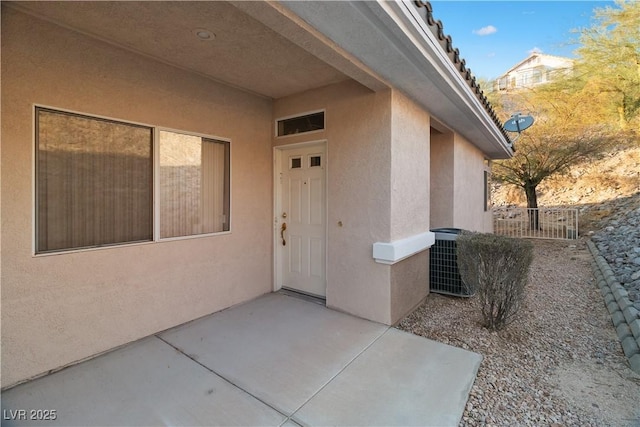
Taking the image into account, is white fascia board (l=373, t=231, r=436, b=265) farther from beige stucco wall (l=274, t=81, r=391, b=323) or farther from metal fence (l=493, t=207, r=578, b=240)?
metal fence (l=493, t=207, r=578, b=240)

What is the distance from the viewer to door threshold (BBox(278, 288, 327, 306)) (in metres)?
4.64

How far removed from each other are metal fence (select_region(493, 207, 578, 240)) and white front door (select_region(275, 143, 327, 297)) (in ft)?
33.7

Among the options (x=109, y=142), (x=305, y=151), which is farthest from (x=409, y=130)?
(x=109, y=142)

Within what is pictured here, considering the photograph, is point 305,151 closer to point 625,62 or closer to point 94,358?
point 94,358

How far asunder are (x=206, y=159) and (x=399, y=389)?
3.68 metres

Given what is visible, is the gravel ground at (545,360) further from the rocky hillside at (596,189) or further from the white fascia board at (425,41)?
the rocky hillside at (596,189)

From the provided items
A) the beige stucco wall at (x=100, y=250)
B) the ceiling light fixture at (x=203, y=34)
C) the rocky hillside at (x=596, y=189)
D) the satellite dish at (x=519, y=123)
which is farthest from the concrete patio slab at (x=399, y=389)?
the rocky hillside at (x=596, y=189)

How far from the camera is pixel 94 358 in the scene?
10.1ft

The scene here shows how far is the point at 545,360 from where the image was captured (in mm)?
3066

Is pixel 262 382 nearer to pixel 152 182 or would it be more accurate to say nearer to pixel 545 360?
pixel 152 182

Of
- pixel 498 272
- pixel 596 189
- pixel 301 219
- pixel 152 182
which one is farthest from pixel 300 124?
pixel 596 189

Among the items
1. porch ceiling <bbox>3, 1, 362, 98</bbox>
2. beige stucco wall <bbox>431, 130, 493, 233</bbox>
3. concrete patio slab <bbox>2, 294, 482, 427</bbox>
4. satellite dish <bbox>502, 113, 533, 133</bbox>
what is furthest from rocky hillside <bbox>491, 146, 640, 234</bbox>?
porch ceiling <bbox>3, 1, 362, 98</bbox>

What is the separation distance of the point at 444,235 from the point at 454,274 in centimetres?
66

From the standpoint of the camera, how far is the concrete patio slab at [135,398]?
89.7 inches
